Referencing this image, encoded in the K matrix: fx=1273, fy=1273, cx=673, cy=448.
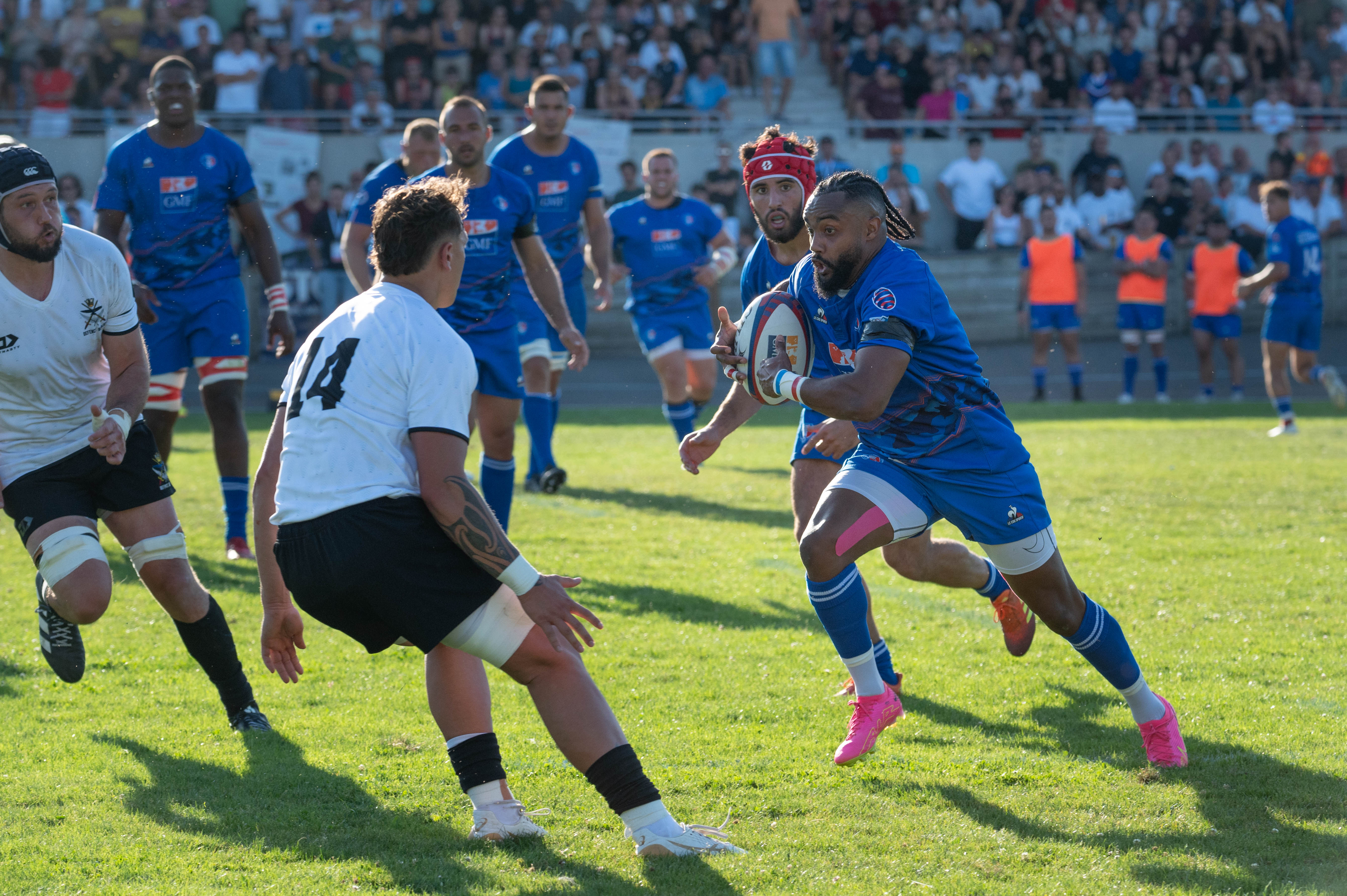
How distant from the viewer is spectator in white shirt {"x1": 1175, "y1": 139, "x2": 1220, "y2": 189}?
800 inches

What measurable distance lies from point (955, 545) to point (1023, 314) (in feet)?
43.0

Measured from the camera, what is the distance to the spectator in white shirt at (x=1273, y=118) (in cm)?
2203

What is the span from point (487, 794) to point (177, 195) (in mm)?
4810

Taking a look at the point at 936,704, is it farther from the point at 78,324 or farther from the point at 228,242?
the point at 228,242

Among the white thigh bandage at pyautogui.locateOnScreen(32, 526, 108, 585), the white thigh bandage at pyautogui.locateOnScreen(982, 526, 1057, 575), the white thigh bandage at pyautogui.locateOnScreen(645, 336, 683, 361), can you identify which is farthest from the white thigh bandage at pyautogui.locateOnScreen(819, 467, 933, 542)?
the white thigh bandage at pyautogui.locateOnScreen(645, 336, 683, 361)

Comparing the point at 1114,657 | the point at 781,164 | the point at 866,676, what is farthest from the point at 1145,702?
the point at 781,164

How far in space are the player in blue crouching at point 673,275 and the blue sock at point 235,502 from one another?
390cm

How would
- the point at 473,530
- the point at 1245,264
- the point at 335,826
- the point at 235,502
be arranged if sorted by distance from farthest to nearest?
1. the point at 1245,264
2. the point at 235,502
3. the point at 335,826
4. the point at 473,530

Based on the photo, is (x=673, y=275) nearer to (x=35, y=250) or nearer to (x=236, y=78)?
(x=35, y=250)

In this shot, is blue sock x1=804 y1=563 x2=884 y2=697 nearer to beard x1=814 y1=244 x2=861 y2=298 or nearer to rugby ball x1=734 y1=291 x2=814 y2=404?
rugby ball x1=734 y1=291 x2=814 y2=404

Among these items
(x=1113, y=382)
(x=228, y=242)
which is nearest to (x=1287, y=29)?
(x=1113, y=382)

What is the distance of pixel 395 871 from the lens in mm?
3453

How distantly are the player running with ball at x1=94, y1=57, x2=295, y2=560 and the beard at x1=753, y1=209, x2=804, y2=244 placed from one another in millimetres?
3114

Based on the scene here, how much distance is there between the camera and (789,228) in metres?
5.10
